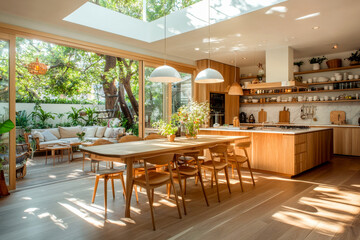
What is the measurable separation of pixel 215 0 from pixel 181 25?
0.86 meters

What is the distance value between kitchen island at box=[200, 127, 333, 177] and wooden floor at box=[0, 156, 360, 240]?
1.82 ft

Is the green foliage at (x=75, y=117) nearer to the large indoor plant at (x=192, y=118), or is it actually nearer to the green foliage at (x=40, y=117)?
the green foliage at (x=40, y=117)

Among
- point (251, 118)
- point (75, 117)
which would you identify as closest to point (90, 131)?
point (75, 117)

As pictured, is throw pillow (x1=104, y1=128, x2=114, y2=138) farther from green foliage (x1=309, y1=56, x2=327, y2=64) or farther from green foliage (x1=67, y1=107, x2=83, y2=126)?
green foliage (x1=309, y1=56, x2=327, y2=64)

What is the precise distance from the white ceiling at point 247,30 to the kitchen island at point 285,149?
2032mm

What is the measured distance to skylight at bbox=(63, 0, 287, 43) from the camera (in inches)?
166

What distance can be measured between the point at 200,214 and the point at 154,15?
472 centimetres

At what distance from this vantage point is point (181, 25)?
504 centimetres

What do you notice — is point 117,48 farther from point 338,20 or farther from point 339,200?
point 339,200

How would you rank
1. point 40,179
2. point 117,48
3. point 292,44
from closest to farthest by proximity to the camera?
point 40,179 < point 117,48 < point 292,44

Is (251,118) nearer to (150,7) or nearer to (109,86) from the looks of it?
(150,7)

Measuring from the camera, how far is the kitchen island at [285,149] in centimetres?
471

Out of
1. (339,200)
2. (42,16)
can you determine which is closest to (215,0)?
(42,16)

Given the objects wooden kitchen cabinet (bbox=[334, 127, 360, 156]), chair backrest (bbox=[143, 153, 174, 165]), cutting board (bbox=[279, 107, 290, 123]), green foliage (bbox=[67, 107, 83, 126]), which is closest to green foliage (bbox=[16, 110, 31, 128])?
green foliage (bbox=[67, 107, 83, 126])
